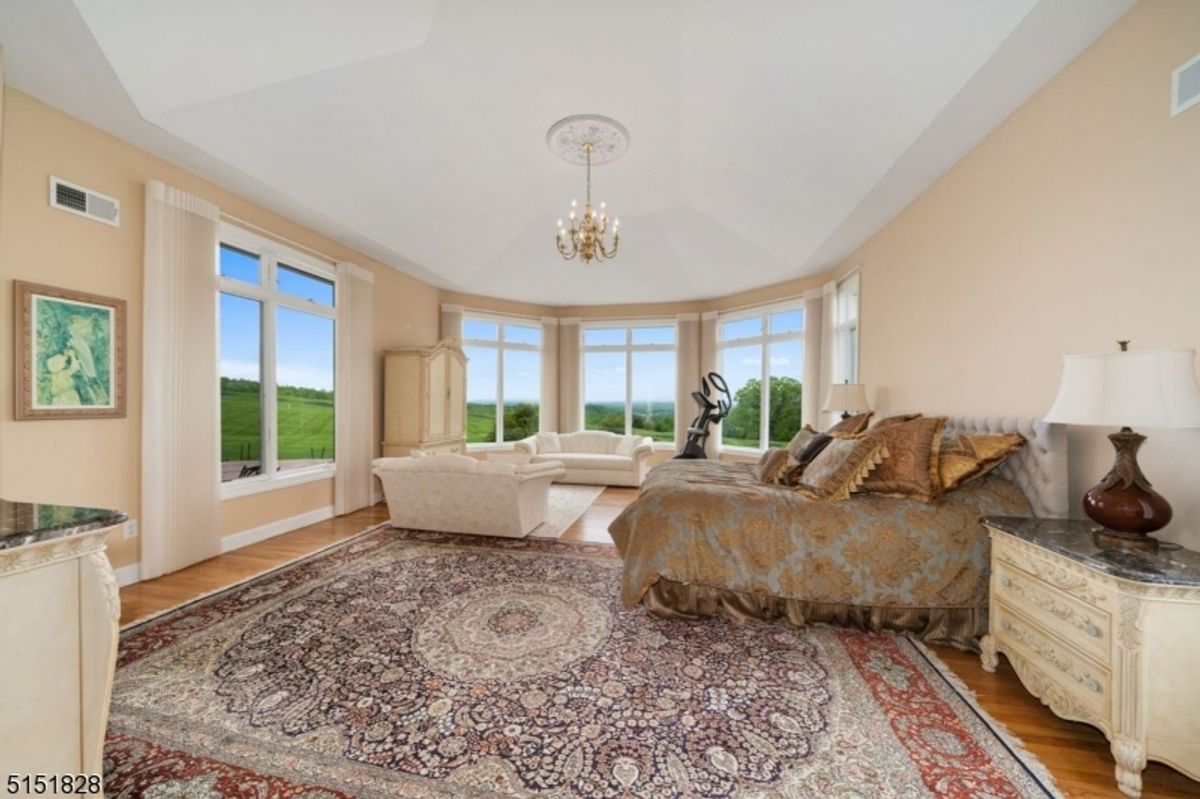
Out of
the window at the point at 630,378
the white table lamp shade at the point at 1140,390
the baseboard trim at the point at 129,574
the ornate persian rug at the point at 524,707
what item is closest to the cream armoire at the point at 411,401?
the baseboard trim at the point at 129,574

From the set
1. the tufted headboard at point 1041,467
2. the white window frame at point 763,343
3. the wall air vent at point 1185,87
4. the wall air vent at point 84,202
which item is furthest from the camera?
the white window frame at point 763,343

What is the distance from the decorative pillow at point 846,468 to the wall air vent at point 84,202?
16.1 ft

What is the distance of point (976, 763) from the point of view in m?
1.61

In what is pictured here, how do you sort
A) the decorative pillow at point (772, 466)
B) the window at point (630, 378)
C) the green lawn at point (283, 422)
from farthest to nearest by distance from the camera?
the window at point (630, 378) → the green lawn at point (283, 422) → the decorative pillow at point (772, 466)

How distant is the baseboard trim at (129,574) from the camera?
10.2 ft

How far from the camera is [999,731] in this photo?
177 cm

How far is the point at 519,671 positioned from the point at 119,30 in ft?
12.9

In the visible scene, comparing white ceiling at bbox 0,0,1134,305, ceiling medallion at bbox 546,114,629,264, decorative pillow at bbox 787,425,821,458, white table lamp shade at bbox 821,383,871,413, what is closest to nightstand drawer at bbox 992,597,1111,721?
decorative pillow at bbox 787,425,821,458

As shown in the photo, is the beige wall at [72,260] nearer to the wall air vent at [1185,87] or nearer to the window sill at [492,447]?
the window sill at [492,447]

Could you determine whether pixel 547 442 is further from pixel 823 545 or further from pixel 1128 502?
pixel 1128 502

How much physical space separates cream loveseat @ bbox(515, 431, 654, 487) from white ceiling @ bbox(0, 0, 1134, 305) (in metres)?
3.59

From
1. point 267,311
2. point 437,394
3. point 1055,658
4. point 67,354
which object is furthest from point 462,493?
point 1055,658

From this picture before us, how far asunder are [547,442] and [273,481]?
12.7 feet

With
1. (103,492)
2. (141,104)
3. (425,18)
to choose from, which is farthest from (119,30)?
(103,492)
